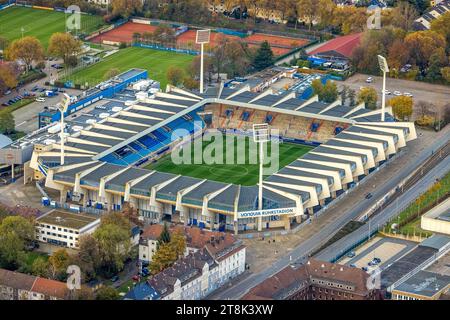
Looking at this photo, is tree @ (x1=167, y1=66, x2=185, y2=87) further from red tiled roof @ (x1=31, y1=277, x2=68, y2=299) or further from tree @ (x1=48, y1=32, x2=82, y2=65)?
red tiled roof @ (x1=31, y1=277, x2=68, y2=299)

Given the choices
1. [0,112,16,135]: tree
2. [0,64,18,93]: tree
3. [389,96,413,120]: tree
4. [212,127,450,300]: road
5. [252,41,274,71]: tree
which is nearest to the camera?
[212,127,450,300]: road

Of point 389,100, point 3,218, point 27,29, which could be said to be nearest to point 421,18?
point 389,100

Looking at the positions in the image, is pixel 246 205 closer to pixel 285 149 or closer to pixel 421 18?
pixel 285 149

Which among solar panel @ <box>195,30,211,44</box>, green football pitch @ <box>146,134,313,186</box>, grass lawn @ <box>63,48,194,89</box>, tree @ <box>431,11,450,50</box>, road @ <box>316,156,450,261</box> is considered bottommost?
green football pitch @ <box>146,134,313,186</box>

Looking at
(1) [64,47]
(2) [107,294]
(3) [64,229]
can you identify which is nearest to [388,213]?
(3) [64,229]

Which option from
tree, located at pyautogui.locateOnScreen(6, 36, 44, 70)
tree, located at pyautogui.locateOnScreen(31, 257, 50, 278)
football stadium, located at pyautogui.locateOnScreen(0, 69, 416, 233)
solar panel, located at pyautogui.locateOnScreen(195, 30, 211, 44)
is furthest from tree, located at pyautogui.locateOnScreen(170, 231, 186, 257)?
tree, located at pyautogui.locateOnScreen(6, 36, 44, 70)

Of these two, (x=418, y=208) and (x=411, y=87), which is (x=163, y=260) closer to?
(x=418, y=208)

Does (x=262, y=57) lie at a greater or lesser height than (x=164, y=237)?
lesser
